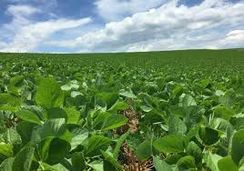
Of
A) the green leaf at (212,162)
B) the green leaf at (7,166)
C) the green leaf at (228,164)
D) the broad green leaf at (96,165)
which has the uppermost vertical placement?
the green leaf at (7,166)

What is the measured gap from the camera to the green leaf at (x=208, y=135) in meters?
1.75

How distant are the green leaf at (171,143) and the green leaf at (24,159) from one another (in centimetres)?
55

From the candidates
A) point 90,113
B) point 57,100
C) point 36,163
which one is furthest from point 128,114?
point 36,163

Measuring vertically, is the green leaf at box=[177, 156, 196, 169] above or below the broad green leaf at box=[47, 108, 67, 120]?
below

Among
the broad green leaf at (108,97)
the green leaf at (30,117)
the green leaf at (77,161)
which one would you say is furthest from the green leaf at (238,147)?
the broad green leaf at (108,97)

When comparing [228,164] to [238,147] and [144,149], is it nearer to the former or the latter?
[238,147]

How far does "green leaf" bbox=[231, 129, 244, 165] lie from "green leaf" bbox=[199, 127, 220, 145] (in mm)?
429

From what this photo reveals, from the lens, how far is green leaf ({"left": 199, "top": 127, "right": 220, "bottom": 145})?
1745 millimetres

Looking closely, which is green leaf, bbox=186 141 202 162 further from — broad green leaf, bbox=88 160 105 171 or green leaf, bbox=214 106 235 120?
green leaf, bbox=214 106 235 120

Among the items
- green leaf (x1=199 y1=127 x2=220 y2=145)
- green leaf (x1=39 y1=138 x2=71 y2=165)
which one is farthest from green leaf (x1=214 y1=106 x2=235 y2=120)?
green leaf (x1=39 y1=138 x2=71 y2=165)

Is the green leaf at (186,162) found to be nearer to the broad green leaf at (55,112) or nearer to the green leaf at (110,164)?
the green leaf at (110,164)

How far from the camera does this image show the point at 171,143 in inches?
63.6

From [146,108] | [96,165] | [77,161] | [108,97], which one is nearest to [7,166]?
[77,161]

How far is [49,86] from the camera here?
1.89 metres
